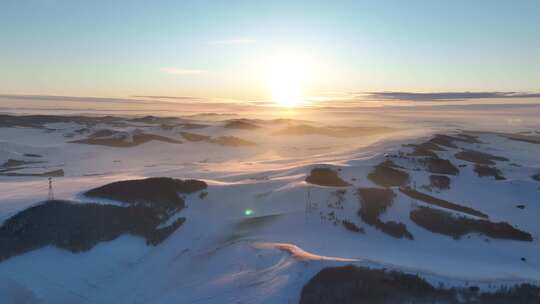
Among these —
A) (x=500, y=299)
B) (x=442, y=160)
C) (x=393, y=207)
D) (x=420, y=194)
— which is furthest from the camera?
(x=442, y=160)

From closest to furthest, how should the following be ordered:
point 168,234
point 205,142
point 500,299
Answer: point 500,299 < point 168,234 < point 205,142

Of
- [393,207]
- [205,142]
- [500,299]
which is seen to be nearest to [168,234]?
[393,207]

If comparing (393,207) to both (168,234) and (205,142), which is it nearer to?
(168,234)

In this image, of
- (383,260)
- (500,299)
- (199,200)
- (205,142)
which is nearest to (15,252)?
(199,200)

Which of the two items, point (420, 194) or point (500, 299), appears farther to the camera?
point (420, 194)

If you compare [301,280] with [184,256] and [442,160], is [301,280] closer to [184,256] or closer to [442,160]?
[184,256]

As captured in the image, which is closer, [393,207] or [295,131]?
[393,207]

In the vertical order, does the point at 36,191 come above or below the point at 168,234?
above

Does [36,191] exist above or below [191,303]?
above

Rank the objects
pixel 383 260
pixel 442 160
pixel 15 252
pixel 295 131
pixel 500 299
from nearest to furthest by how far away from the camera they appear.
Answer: pixel 500 299, pixel 383 260, pixel 15 252, pixel 442 160, pixel 295 131
